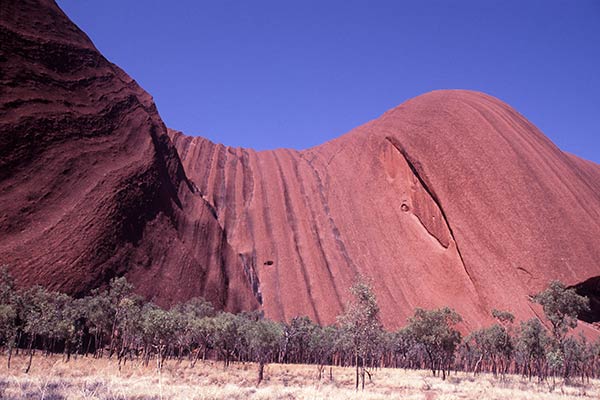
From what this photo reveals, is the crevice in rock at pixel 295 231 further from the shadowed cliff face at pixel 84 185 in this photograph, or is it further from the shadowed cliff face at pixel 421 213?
the shadowed cliff face at pixel 84 185

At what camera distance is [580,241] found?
219ft

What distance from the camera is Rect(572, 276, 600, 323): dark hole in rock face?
207ft

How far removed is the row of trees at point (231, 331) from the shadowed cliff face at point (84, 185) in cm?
472

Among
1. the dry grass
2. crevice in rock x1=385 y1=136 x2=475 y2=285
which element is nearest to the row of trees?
the dry grass

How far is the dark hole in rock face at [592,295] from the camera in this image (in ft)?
207

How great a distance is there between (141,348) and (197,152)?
1986 inches

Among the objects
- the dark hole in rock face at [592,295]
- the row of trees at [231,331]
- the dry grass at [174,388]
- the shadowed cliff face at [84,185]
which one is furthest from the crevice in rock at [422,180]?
the dry grass at [174,388]

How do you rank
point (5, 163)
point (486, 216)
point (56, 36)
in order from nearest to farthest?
point (5, 163)
point (56, 36)
point (486, 216)

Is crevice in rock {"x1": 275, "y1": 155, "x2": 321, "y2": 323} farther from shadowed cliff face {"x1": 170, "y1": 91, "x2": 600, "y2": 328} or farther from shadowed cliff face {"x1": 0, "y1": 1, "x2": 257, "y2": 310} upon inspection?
shadowed cliff face {"x1": 0, "y1": 1, "x2": 257, "y2": 310}

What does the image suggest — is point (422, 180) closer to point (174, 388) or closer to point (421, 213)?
point (421, 213)

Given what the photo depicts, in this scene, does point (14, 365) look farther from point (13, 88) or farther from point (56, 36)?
point (56, 36)

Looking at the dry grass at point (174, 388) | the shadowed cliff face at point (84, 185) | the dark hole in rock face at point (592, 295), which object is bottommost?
the dry grass at point (174, 388)

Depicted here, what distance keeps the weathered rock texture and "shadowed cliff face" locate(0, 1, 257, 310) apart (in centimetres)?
20

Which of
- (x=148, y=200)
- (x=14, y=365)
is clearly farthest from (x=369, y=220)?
(x=14, y=365)
